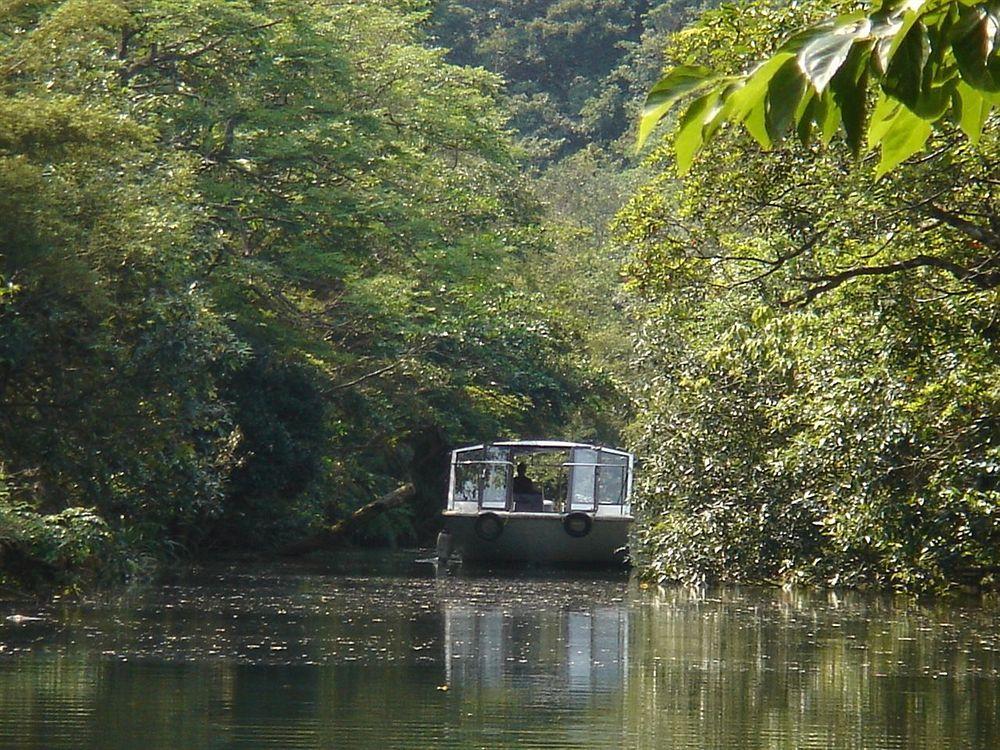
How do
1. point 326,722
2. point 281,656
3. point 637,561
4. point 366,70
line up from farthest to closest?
point 366,70 → point 637,561 → point 281,656 → point 326,722

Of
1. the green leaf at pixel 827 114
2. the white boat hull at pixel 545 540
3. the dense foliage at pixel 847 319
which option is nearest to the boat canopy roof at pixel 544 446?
the white boat hull at pixel 545 540

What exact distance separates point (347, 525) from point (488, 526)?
5.33 meters

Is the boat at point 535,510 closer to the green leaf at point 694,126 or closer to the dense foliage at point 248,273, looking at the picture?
the dense foliage at point 248,273

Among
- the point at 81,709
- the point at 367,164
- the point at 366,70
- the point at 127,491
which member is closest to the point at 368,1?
the point at 366,70

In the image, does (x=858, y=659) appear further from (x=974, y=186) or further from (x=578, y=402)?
(x=578, y=402)

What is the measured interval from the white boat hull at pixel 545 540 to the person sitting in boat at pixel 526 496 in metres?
1.32

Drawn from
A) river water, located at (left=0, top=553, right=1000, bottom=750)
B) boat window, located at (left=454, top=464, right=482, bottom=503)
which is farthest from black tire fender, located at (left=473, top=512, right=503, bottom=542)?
river water, located at (left=0, top=553, right=1000, bottom=750)

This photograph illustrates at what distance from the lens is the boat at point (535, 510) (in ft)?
71.6

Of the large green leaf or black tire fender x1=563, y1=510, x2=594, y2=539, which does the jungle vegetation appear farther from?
black tire fender x1=563, y1=510, x2=594, y2=539

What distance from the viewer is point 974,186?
38.4 ft

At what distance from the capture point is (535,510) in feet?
76.3

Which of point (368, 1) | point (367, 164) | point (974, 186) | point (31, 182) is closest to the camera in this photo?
point (974, 186)

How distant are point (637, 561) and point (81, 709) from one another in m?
15.2

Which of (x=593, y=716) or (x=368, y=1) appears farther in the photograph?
(x=368, y=1)
